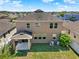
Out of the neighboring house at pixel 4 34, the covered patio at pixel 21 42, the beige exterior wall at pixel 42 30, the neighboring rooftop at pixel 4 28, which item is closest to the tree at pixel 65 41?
the beige exterior wall at pixel 42 30

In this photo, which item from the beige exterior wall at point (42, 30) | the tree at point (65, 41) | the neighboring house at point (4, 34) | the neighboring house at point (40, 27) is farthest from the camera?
the beige exterior wall at point (42, 30)

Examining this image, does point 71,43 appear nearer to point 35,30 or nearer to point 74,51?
point 74,51

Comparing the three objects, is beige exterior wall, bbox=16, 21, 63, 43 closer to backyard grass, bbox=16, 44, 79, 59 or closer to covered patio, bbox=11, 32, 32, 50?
covered patio, bbox=11, 32, 32, 50

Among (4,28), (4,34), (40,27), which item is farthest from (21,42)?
(4,28)

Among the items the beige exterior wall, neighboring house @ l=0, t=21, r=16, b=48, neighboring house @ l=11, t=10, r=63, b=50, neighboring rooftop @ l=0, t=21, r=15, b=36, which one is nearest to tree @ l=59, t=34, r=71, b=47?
neighboring house @ l=11, t=10, r=63, b=50

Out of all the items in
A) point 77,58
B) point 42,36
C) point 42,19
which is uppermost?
point 42,19

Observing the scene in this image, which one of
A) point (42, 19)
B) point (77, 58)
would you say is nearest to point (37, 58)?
point (77, 58)

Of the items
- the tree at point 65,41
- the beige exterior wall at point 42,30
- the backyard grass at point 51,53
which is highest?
the beige exterior wall at point 42,30

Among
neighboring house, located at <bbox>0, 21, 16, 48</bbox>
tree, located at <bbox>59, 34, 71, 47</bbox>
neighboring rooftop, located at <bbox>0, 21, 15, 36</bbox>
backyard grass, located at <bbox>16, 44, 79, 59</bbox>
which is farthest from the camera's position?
neighboring rooftop, located at <bbox>0, 21, 15, 36</bbox>

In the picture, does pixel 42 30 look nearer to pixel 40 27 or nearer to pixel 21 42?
pixel 40 27

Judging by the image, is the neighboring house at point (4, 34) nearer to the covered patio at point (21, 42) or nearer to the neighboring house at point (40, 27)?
the covered patio at point (21, 42)

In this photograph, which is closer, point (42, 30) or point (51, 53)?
point (51, 53)
